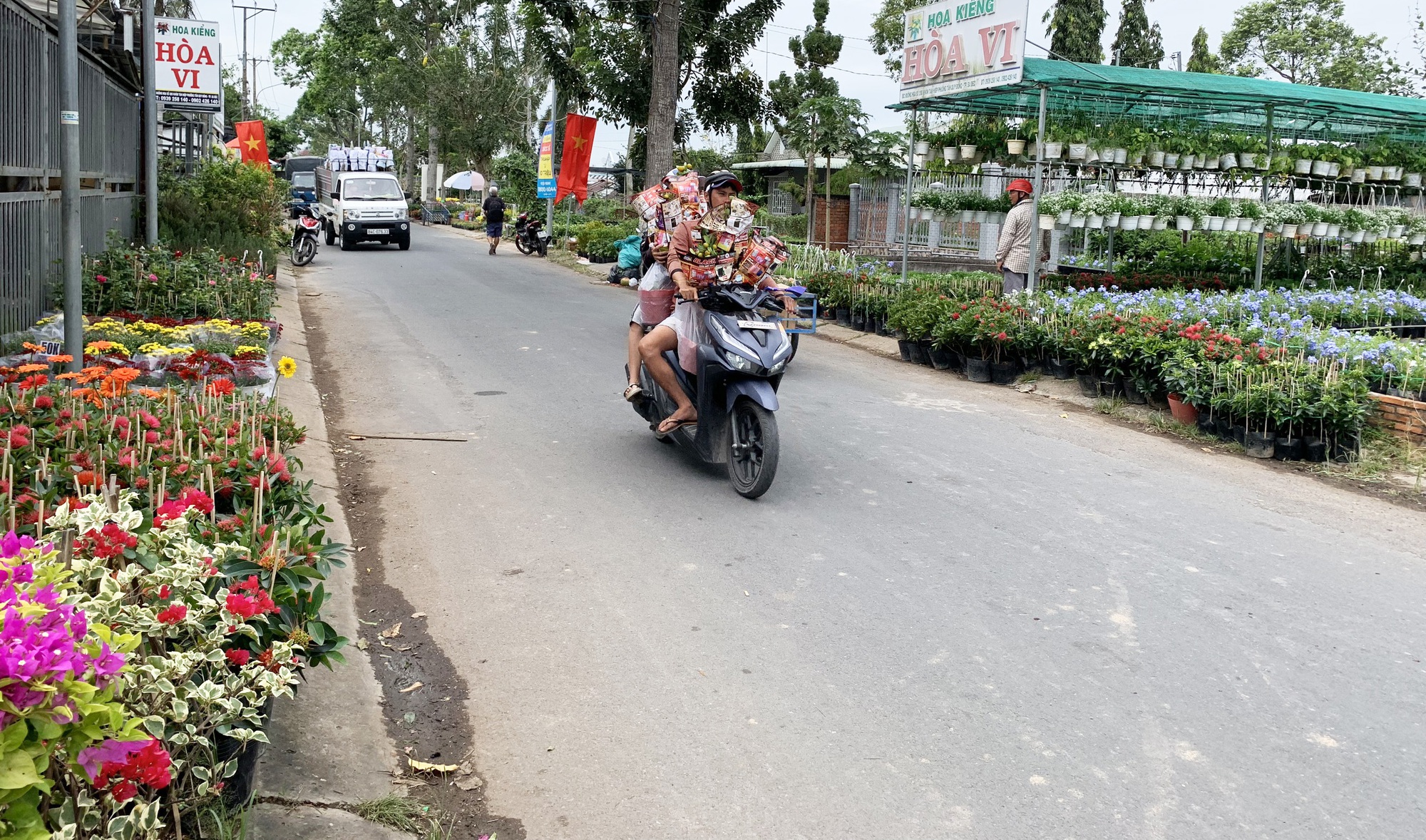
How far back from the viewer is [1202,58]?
4569cm

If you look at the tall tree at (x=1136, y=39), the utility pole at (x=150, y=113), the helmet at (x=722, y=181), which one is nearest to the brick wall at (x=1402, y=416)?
the helmet at (x=722, y=181)

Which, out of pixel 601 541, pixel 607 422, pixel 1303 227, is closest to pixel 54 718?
pixel 601 541

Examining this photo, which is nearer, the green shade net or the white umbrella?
the green shade net

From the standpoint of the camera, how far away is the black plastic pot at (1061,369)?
11.2 meters

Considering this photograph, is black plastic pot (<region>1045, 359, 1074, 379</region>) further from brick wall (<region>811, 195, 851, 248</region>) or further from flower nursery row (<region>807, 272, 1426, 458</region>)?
brick wall (<region>811, 195, 851, 248</region>)

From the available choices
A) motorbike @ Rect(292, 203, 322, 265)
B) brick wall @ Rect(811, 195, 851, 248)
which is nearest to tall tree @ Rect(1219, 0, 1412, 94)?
brick wall @ Rect(811, 195, 851, 248)

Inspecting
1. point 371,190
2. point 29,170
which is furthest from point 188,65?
point 371,190

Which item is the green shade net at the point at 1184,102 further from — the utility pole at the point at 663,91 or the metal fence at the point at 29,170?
the utility pole at the point at 663,91

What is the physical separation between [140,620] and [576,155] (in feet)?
85.9

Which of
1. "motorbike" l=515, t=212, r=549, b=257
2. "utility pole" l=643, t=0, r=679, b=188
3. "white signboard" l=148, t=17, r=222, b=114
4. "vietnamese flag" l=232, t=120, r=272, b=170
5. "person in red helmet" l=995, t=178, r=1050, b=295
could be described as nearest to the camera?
"person in red helmet" l=995, t=178, r=1050, b=295

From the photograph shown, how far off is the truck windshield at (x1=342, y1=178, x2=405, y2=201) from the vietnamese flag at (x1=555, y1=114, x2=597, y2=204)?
5463 millimetres

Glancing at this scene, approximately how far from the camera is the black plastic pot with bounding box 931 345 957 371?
12.4 m

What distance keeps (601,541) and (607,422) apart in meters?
3.12

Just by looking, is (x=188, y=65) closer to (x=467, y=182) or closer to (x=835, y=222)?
(x=835, y=222)
